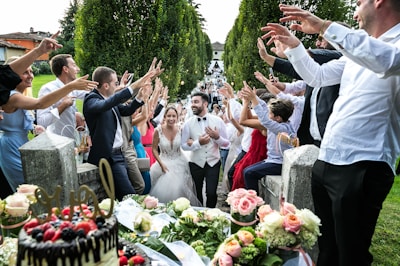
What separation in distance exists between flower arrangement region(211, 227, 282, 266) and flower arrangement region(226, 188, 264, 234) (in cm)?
40

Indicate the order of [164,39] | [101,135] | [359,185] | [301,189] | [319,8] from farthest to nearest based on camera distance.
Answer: [319,8] → [164,39] → [101,135] → [301,189] → [359,185]

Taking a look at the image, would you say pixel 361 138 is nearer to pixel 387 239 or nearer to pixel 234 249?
pixel 234 249

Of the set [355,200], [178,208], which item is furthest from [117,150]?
[355,200]

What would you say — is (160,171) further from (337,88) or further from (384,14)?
(384,14)

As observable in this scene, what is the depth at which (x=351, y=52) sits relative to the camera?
187cm

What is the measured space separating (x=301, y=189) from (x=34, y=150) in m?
2.63

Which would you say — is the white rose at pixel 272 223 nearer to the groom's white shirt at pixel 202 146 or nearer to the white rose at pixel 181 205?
the white rose at pixel 181 205

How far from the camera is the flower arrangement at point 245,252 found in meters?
1.80

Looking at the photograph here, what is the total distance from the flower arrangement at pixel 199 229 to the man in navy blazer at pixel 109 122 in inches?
60.4

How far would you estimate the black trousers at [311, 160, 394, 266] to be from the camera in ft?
6.61

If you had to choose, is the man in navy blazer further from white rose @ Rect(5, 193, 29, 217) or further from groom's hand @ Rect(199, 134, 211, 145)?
white rose @ Rect(5, 193, 29, 217)

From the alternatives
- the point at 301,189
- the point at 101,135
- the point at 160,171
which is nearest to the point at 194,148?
the point at 160,171

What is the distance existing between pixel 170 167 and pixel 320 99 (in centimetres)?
302

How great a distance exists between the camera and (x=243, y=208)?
7.64 ft
